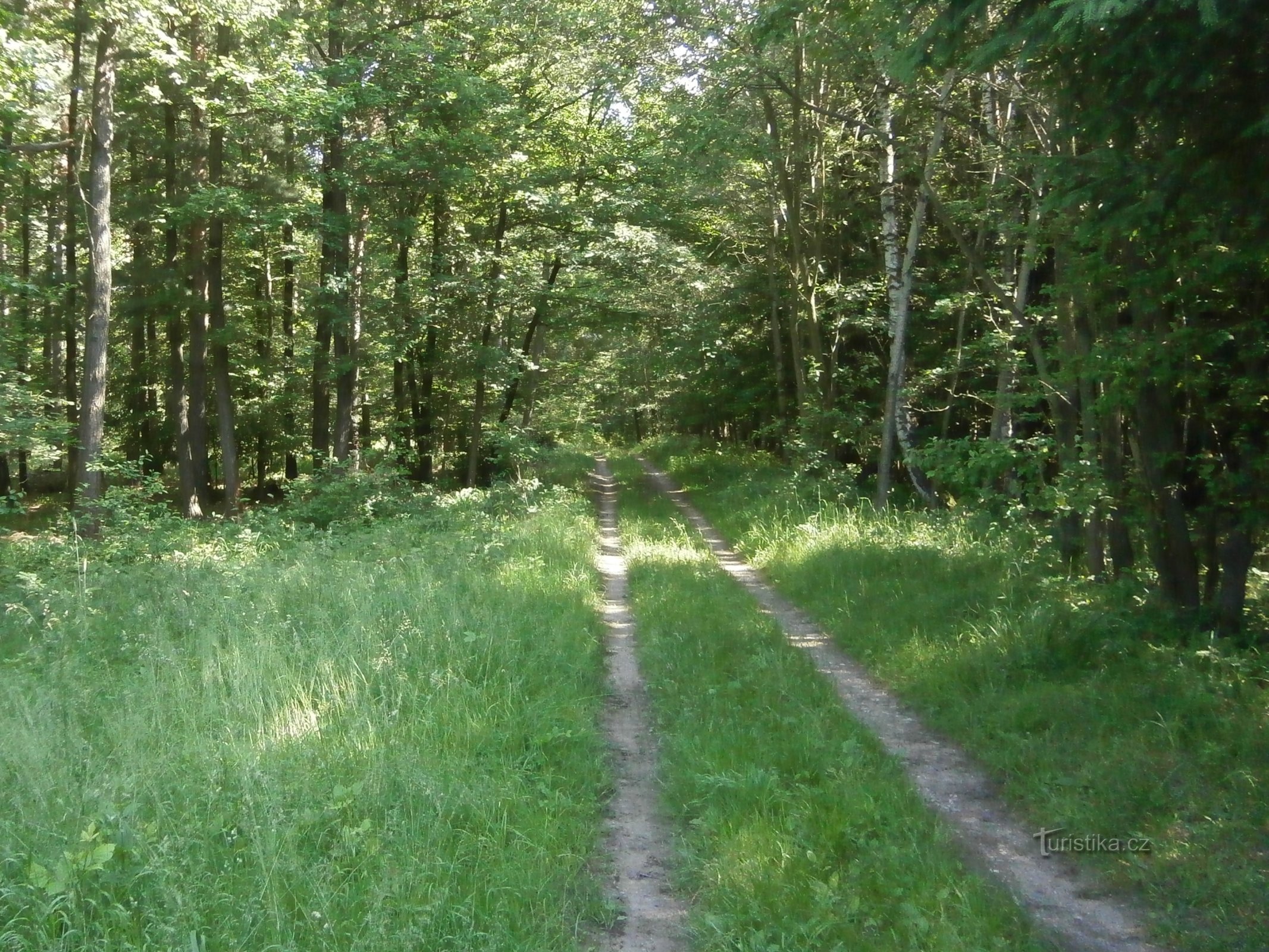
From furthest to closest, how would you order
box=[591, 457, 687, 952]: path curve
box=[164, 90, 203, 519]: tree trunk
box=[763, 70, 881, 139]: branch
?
box=[164, 90, 203, 519]: tree trunk, box=[763, 70, 881, 139]: branch, box=[591, 457, 687, 952]: path curve

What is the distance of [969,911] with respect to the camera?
4.34 m

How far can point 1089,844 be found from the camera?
5.01 m

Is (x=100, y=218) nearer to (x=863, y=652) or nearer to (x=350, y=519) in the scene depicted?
(x=350, y=519)

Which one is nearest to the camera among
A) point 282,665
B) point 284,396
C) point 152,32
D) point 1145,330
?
point 282,665

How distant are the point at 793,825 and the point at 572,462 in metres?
26.3

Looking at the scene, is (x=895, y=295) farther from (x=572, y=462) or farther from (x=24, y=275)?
(x=24, y=275)

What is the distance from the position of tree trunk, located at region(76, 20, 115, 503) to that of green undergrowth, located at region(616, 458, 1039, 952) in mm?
13370

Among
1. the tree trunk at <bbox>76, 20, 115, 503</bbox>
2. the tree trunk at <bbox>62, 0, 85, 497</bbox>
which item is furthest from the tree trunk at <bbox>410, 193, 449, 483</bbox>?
the tree trunk at <bbox>62, 0, 85, 497</bbox>

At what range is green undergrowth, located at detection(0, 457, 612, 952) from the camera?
396cm

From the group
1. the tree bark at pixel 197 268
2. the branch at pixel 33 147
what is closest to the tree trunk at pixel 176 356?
the tree bark at pixel 197 268

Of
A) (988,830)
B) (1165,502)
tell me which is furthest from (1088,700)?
(1165,502)

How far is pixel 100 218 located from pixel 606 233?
10.9 metres

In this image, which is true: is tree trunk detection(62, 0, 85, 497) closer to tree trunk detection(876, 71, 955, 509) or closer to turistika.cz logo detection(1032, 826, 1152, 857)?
tree trunk detection(876, 71, 955, 509)

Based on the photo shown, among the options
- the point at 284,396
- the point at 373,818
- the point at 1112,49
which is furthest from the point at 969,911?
the point at 284,396
